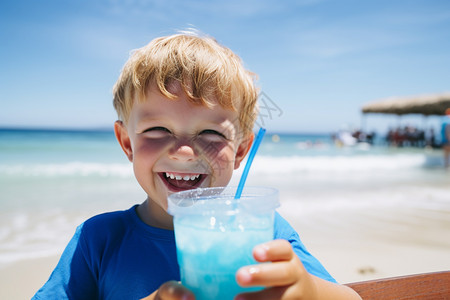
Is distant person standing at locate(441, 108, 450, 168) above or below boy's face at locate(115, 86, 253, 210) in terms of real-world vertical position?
below

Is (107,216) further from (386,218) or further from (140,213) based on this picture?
(386,218)

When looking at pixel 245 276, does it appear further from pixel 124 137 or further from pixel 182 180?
pixel 124 137

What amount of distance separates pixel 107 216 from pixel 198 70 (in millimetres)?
711

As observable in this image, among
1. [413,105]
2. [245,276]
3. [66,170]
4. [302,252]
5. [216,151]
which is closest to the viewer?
[245,276]

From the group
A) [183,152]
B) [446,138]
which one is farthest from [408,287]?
[446,138]

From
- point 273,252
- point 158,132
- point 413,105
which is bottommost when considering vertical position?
point 273,252

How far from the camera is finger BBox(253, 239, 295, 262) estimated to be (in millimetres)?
763

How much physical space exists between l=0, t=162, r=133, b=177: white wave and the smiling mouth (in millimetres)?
7909

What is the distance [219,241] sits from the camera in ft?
2.59

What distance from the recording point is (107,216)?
153 centimetres

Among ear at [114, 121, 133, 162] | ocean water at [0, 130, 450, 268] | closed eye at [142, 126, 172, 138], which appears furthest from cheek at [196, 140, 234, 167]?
ocean water at [0, 130, 450, 268]

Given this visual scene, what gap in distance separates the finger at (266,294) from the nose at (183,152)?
0.69 meters

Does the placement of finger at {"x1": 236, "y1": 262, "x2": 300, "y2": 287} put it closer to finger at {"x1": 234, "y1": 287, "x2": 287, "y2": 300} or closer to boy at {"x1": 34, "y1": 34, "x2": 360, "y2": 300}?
finger at {"x1": 234, "y1": 287, "x2": 287, "y2": 300}

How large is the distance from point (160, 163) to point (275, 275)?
0.79 metres
